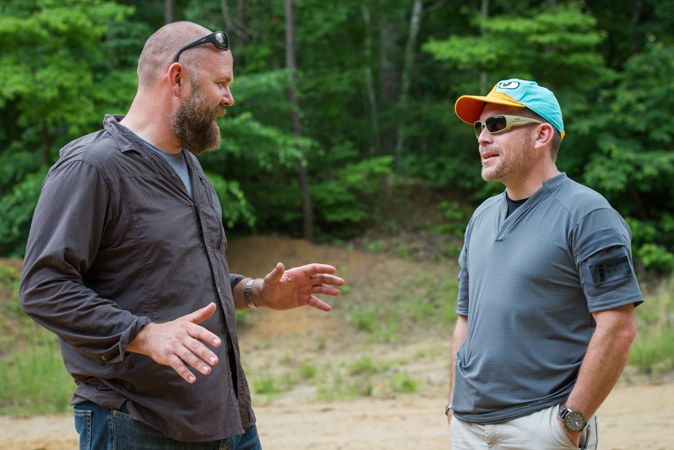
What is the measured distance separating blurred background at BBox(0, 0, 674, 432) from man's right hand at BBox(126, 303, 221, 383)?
563 centimetres

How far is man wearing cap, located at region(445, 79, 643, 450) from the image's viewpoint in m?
2.13

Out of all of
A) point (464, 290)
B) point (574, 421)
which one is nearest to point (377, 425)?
point (464, 290)

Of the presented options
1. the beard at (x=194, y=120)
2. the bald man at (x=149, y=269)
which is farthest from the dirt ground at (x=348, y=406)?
the beard at (x=194, y=120)

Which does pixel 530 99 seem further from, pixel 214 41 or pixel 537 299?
pixel 214 41

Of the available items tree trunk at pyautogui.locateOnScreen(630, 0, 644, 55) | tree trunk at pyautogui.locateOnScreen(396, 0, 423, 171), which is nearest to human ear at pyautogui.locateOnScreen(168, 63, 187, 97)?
tree trunk at pyautogui.locateOnScreen(396, 0, 423, 171)

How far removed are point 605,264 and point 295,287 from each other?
1.41 meters

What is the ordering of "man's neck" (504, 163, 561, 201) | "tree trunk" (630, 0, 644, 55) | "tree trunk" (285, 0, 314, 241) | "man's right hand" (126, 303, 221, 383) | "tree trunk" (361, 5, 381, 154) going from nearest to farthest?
"man's right hand" (126, 303, 221, 383)
"man's neck" (504, 163, 561, 201)
"tree trunk" (285, 0, 314, 241)
"tree trunk" (630, 0, 644, 55)
"tree trunk" (361, 5, 381, 154)

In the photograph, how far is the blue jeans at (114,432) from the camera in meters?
2.03

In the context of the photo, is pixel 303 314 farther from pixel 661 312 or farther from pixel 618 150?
pixel 618 150

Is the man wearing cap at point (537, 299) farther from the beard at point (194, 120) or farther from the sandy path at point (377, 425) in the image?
the sandy path at point (377, 425)

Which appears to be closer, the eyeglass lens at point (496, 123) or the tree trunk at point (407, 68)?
the eyeglass lens at point (496, 123)

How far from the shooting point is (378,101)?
59.2ft

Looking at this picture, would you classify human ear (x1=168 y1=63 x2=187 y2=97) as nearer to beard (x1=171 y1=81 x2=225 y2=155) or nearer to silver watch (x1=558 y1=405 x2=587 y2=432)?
beard (x1=171 y1=81 x2=225 y2=155)

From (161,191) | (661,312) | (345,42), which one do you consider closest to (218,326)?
(161,191)
